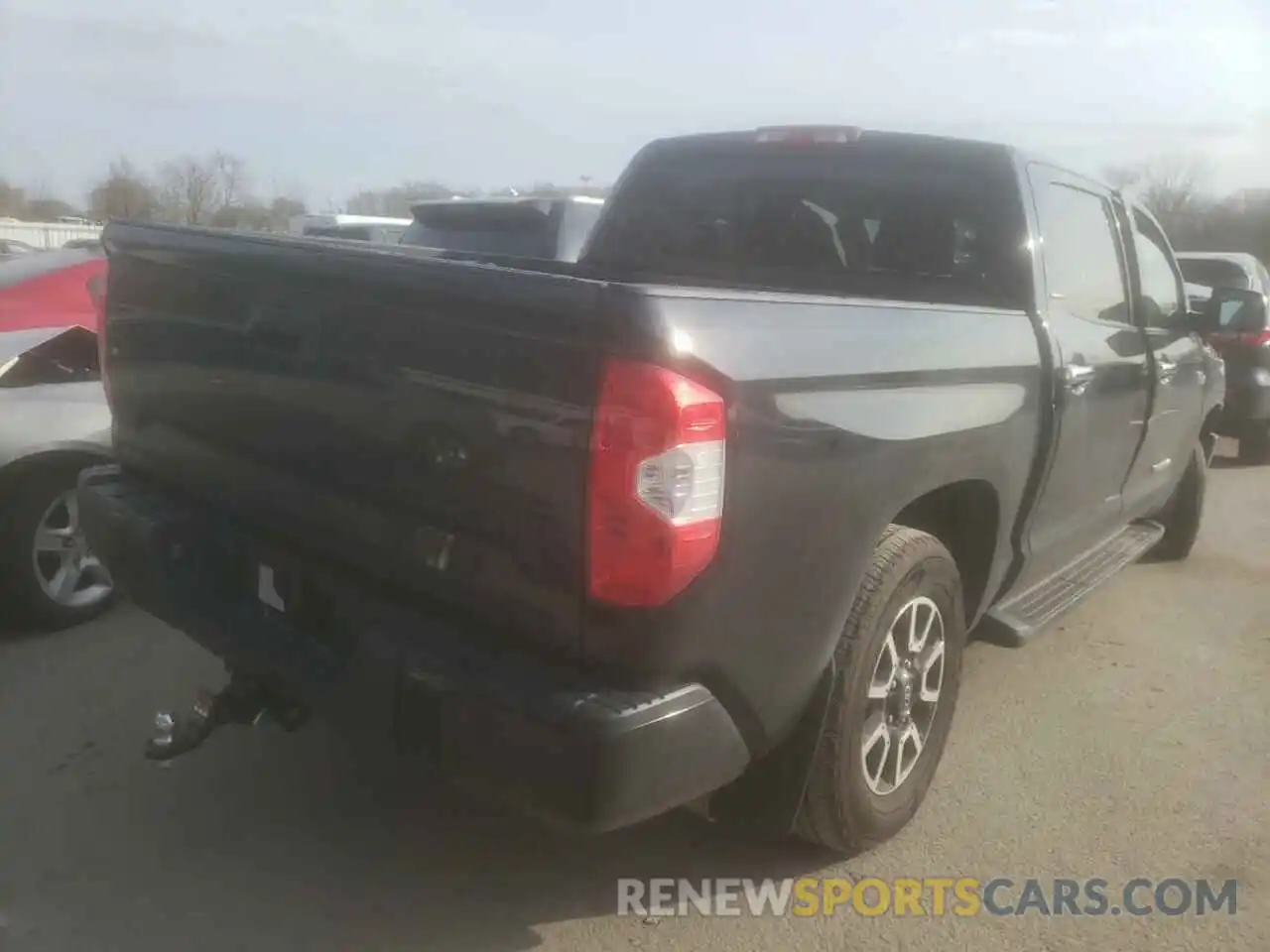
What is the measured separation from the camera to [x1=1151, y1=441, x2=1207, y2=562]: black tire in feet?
19.9

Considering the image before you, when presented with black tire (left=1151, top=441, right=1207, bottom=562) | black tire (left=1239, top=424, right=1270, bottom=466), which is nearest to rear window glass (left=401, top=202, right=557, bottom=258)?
black tire (left=1151, top=441, right=1207, bottom=562)

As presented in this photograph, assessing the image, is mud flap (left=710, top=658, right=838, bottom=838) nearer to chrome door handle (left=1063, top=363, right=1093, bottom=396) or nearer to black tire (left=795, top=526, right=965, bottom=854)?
black tire (left=795, top=526, right=965, bottom=854)

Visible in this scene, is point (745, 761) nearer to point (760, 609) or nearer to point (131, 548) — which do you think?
point (760, 609)

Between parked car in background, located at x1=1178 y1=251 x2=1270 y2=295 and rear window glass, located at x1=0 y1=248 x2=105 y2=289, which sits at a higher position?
rear window glass, located at x1=0 y1=248 x2=105 y2=289

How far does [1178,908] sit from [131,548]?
2.87 m

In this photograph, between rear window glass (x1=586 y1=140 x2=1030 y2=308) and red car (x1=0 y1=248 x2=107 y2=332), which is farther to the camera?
red car (x1=0 y1=248 x2=107 y2=332)

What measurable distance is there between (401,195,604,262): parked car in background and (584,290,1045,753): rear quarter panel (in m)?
5.73

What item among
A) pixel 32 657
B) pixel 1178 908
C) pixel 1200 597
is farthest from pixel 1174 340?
pixel 32 657

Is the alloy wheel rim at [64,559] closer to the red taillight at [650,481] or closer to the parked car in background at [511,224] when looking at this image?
the red taillight at [650,481]

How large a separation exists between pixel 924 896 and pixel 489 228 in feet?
23.3

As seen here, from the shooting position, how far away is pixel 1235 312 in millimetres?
5039

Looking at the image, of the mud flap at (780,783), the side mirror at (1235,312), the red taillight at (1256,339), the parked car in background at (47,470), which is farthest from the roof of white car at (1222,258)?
the parked car in background at (47,470)

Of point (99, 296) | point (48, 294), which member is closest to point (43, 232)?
point (48, 294)

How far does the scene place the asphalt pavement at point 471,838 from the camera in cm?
278
